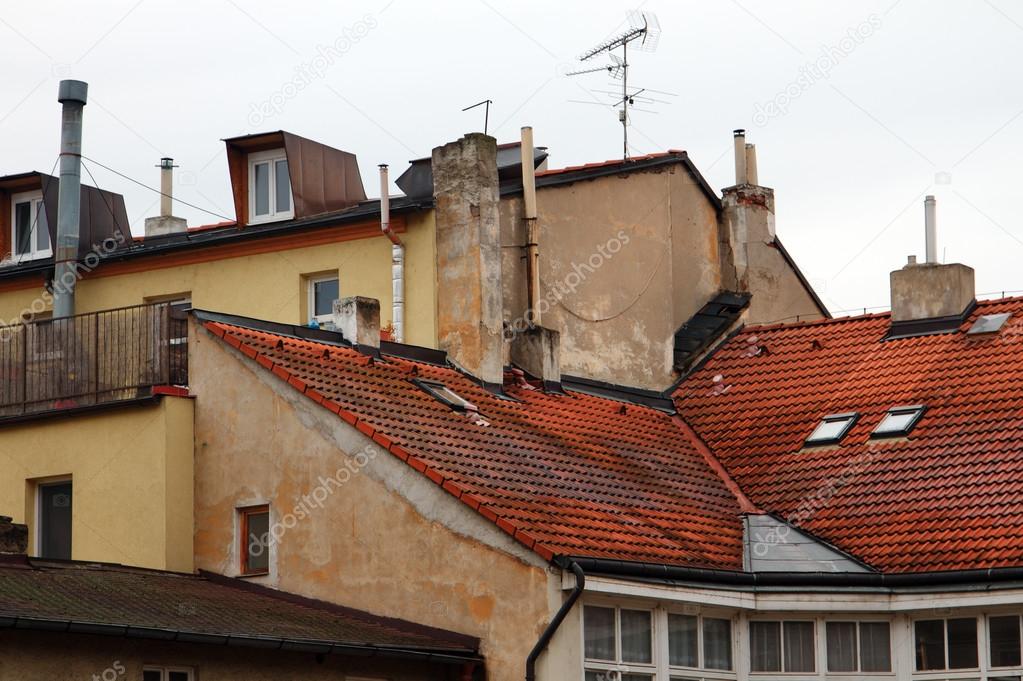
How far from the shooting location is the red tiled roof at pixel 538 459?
75.4 ft

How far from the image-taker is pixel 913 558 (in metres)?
24.2

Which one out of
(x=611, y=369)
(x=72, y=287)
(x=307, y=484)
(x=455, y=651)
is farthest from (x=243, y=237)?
(x=455, y=651)

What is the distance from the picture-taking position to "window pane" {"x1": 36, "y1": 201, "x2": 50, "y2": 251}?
34.4 metres

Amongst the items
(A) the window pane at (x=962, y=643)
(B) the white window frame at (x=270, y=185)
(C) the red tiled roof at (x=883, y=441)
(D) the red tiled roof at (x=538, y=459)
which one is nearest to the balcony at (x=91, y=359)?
(D) the red tiled roof at (x=538, y=459)

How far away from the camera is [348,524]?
76.7 feet

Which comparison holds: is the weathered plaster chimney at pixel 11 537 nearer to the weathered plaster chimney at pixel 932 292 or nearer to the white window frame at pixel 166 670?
the white window frame at pixel 166 670

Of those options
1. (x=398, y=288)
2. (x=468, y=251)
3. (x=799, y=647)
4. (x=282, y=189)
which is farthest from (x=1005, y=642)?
(x=282, y=189)

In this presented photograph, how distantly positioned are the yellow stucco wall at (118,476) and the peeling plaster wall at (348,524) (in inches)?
12.3

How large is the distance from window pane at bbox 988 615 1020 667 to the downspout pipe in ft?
17.7

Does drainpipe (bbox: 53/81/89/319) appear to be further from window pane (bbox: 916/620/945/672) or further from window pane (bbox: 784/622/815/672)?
window pane (bbox: 916/620/945/672)

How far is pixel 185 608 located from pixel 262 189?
12.5 m

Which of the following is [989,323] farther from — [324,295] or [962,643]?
[324,295]

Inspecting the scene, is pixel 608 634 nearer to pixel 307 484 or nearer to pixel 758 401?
pixel 307 484

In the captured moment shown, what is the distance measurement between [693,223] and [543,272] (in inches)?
173
